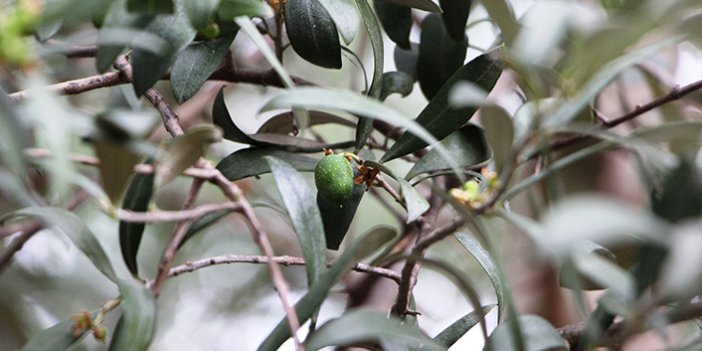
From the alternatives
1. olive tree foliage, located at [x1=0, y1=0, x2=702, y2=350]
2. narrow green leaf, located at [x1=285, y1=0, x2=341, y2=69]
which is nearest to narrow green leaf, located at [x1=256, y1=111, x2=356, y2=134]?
olive tree foliage, located at [x1=0, y1=0, x2=702, y2=350]

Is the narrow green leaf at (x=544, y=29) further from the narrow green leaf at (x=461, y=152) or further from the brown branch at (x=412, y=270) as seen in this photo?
the narrow green leaf at (x=461, y=152)

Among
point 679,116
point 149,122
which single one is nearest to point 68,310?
point 679,116

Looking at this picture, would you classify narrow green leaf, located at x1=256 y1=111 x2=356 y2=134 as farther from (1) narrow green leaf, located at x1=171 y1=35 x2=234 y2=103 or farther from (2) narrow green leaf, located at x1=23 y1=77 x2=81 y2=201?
(2) narrow green leaf, located at x1=23 y1=77 x2=81 y2=201

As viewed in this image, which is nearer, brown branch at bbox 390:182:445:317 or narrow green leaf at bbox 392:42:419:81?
brown branch at bbox 390:182:445:317

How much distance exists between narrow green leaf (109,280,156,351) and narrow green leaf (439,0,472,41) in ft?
1.05

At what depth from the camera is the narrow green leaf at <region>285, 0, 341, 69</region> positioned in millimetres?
612

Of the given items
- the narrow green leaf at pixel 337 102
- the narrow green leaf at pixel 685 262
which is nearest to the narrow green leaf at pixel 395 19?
the narrow green leaf at pixel 337 102

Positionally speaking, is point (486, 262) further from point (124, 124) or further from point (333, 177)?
point (124, 124)

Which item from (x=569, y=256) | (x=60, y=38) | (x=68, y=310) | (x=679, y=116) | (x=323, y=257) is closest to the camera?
(x=569, y=256)

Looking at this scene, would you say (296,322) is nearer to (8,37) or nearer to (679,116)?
(8,37)

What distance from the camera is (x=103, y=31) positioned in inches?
17.6

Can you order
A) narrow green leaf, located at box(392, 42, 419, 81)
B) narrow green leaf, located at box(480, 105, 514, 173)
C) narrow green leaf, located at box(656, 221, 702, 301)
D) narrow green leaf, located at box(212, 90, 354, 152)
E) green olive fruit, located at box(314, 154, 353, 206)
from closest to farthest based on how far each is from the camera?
narrow green leaf, located at box(656, 221, 702, 301), narrow green leaf, located at box(480, 105, 514, 173), green olive fruit, located at box(314, 154, 353, 206), narrow green leaf, located at box(212, 90, 354, 152), narrow green leaf, located at box(392, 42, 419, 81)

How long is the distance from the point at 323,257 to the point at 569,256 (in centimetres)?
17

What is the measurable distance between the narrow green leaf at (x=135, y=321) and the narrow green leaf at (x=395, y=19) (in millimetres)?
334
